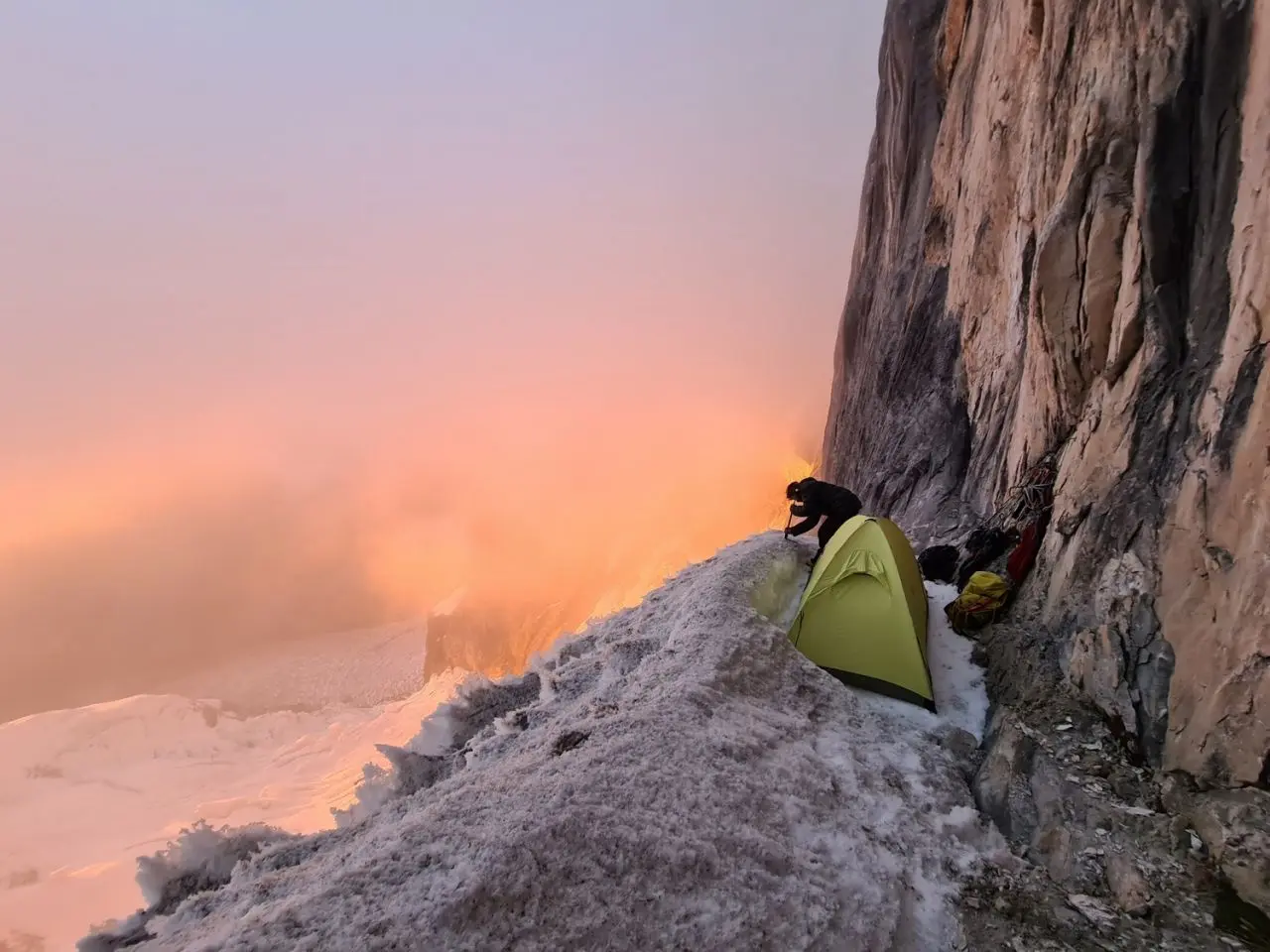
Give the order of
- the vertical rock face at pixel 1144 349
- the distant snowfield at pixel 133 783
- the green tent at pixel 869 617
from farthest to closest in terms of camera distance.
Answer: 1. the distant snowfield at pixel 133 783
2. the green tent at pixel 869 617
3. the vertical rock face at pixel 1144 349

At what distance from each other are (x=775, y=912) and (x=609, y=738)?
1543 millimetres

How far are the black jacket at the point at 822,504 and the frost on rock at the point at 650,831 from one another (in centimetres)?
494

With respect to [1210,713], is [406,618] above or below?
below

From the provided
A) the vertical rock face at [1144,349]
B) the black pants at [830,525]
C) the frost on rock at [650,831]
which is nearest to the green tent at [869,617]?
the frost on rock at [650,831]

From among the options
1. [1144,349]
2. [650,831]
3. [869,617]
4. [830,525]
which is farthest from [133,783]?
[1144,349]

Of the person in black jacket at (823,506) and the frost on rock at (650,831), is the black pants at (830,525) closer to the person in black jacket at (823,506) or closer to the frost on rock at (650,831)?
the person in black jacket at (823,506)

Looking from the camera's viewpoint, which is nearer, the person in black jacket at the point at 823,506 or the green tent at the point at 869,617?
the green tent at the point at 869,617

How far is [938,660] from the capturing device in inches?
304

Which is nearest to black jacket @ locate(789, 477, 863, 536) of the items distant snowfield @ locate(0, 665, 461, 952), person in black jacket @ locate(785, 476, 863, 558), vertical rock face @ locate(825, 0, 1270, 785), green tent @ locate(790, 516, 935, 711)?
person in black jacket @ locate(785, 476, 863, 558)

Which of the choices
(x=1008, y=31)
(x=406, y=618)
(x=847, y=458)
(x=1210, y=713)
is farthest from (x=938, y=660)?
(x=406, y=618)

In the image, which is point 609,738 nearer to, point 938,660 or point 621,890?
point 621,890

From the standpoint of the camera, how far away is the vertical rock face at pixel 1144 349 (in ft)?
14.5

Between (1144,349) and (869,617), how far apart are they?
3.83 metres

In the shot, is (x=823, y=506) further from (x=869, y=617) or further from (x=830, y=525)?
(x=869, y=617)
